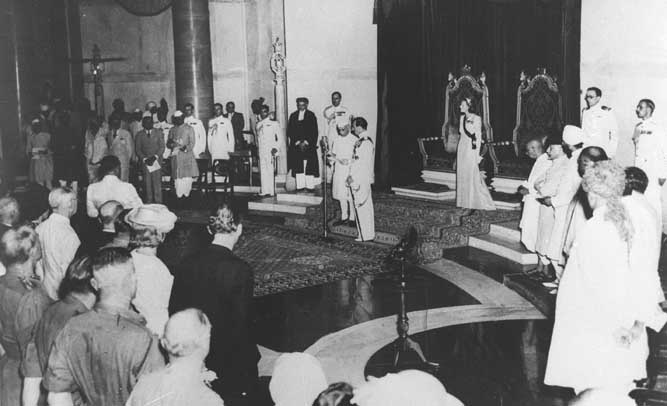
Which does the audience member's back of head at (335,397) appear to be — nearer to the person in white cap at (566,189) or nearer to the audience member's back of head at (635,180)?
the audience member's back of head at (635,180)

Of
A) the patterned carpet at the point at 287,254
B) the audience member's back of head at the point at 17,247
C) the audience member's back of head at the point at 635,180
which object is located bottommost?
the patterned carpet at the point at 287,254

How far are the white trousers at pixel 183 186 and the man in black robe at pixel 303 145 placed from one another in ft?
6.35

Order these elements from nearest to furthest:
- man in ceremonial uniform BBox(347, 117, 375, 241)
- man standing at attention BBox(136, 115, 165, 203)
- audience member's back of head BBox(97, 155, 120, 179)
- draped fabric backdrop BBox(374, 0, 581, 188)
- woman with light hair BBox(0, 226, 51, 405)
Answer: woman with light hair BBox(0, 226, 51, 405) < audience member's back of head BBox(97, 155, 120, 179) < man in ceremonial uniform BBox(347, 117, 375, 241) < man standing at attention BBox(136, 115, 165, 203) < draped fabric backdrop BBox(374, 0, 581, 188)

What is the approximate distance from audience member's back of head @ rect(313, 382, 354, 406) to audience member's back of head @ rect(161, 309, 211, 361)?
0.73m

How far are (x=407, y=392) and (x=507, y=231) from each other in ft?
27.6

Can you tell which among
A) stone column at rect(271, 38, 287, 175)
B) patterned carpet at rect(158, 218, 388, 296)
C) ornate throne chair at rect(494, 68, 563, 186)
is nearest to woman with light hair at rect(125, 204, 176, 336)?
patterned carpet at rect(158, 218, 388, 296)

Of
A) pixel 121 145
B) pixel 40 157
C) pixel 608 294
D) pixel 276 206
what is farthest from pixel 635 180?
pixel 40 157

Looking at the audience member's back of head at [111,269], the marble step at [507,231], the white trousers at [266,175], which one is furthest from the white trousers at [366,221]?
the audience member's back of head at [111,269]

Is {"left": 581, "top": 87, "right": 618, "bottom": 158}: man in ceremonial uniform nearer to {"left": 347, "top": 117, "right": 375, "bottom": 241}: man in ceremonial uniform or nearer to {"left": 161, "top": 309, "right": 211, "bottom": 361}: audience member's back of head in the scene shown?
{"left": 347, "top": 117, "right": 375, "bottom": 241}: man in ceremonial uniform

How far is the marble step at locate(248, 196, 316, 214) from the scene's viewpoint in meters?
13.4

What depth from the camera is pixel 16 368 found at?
4.17 m

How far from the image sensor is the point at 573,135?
7477mm

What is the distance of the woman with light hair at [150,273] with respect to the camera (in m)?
4.18

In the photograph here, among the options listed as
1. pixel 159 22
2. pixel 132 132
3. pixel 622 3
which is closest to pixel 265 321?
pixel 622 3
